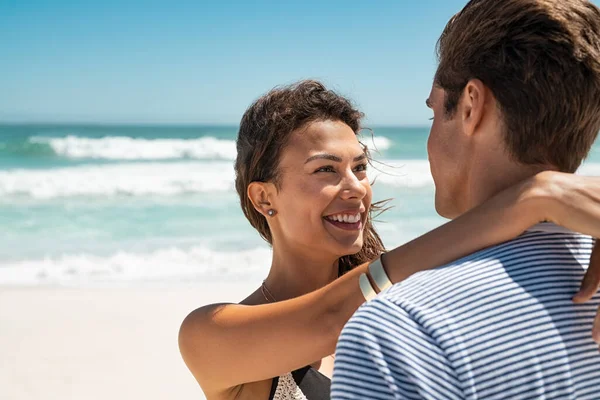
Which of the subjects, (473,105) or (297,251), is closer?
(473,105)

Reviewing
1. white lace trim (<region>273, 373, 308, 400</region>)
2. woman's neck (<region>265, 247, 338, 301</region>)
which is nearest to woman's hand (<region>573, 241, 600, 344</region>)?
white lace trim (<region>273, 373, 308, 400</region>)

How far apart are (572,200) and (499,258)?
0.80 feet

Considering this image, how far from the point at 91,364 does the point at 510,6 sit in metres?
5.84

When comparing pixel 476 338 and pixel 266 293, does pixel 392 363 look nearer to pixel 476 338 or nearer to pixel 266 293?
pixel 476 338

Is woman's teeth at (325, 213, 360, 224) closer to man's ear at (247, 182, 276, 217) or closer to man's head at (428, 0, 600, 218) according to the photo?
man's ear at (247, 182, 276, 217)

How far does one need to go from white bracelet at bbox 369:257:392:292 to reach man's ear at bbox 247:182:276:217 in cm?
130

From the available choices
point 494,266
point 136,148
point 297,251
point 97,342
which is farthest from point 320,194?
point 136,148

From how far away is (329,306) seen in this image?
2.04 m

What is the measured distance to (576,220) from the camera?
1483mm

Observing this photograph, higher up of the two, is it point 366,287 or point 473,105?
point 473,105

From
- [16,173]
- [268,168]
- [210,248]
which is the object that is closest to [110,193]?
[16,173]

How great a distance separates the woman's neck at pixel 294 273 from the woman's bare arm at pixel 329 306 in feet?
1.72

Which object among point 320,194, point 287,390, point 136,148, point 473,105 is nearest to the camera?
point 473,105

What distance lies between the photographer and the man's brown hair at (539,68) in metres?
1.51
